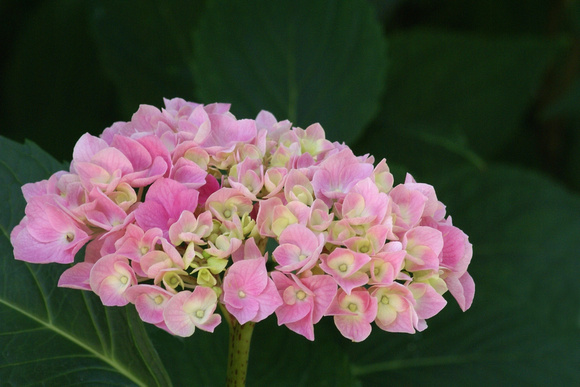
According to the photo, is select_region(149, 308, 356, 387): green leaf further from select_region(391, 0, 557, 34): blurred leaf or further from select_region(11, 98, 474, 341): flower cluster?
select_region(391, 0, 557, 34): blurred leaf

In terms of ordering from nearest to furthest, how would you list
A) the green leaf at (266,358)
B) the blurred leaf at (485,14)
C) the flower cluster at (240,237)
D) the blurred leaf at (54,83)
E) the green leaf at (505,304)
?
the flower cluster at (240,237) < the green leaf at (266,358) < the green leaf at (505,304) < the blurred leaf at (54,83) < the blurred leaf at (485,14)

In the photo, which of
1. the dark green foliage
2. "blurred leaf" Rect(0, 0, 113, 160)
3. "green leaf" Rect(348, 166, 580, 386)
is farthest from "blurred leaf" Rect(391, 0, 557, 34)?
"blurred leaf" Rect(0, 0, 113, 160)

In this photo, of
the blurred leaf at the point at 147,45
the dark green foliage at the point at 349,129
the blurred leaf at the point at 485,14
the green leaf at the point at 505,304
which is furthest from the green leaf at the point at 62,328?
the blurred leaf at the point at 485,14

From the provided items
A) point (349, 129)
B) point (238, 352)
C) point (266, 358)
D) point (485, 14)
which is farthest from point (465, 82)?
point (238, 352)

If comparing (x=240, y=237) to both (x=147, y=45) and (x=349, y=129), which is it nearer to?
(x=349, y=129)

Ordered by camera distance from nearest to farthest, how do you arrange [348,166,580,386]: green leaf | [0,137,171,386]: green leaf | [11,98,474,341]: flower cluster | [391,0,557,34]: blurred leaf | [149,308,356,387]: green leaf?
[11,98,474,341]: flower cluster, [0,137,171,386]: green leaf, [149,308,356,387]: green leaf, [348,166,580,386]: green leaf, [391,0,557,34]: blurred leaf

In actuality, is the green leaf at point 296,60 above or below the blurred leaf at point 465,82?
above

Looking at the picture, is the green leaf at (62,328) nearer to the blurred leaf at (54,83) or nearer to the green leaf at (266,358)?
the green leaf at (266,358)

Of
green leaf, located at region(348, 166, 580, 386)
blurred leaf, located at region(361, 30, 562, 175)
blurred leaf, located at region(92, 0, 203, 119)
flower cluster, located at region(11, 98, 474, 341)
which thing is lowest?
green leaf, located at region(348, 166, 580, 386)
